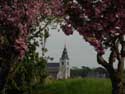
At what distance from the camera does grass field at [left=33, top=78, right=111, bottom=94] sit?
54.2m

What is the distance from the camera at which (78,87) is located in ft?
185

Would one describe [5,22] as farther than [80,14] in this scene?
Yes

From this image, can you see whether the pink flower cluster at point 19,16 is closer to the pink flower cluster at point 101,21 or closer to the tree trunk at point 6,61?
the tree trunk at point 6,61

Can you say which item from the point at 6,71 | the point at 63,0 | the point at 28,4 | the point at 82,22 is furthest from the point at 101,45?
the point at 6,71

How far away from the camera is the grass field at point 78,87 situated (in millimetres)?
54219

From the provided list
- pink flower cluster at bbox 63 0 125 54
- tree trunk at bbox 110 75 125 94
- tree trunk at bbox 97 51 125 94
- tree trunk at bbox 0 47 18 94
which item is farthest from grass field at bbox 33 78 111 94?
pink flower cluster at bbox 63 0 125 54

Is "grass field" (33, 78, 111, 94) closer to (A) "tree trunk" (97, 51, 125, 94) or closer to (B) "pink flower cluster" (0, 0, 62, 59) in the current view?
(B) "pink flower cluster" (0, 0, 62, 59)

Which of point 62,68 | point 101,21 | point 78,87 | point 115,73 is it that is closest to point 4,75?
point 115,73

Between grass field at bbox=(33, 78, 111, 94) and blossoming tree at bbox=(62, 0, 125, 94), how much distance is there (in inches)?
1089

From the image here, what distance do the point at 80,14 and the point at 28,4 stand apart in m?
6.25

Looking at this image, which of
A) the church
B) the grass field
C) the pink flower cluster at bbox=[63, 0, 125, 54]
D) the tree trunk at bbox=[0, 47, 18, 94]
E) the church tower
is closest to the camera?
the pink flower cluster at bbox=[63, 0, 125, 54]

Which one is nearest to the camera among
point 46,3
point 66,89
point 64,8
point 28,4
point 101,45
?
point 101,45

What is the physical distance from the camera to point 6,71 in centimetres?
3381

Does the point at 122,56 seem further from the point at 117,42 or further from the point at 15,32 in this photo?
the point at 15,32
